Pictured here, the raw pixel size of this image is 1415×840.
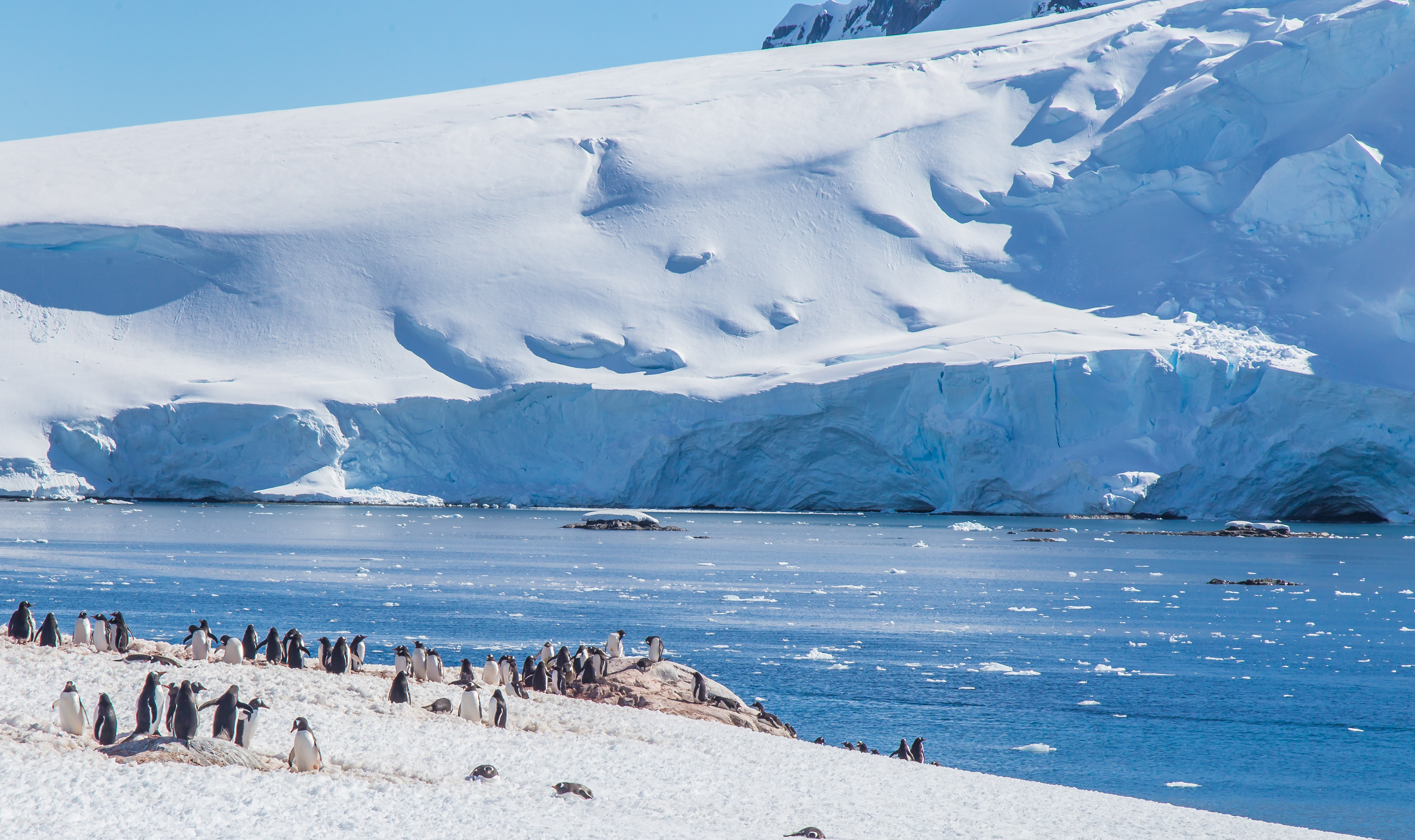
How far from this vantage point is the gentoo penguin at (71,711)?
305 inches

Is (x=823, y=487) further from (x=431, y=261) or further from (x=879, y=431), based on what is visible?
(x=431, y=261)

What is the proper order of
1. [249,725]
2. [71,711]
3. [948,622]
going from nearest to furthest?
[71,711], [249,725], [948,622]

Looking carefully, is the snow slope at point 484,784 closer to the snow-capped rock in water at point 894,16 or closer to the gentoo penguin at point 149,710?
the gentoo penguin at point 149,710

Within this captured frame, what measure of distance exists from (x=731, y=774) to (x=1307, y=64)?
52.6 meters

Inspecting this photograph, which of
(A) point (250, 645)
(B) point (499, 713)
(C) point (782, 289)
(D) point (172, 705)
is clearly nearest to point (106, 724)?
(D) point (172, 705)

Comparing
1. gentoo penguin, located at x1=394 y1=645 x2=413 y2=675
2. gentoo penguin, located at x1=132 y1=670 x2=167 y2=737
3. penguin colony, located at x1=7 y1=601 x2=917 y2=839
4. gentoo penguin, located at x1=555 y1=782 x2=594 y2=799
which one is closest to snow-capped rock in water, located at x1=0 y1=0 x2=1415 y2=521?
penguin colony, located at x1=7 y1=601 x2=917 y2=839

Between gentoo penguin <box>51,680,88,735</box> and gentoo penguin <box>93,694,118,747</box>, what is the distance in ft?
0.37

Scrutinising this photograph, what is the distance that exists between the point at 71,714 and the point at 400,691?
9.25ft

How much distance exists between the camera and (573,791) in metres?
7.80

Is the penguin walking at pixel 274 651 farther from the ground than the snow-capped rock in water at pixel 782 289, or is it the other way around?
the snow-capped rock in water at pixel 782 289

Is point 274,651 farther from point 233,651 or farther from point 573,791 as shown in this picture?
point 573,791

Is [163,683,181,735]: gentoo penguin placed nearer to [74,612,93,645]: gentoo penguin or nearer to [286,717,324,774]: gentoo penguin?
[286,717,324,774]: gentoo penguin

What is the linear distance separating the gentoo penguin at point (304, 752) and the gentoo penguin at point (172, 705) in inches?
34.6

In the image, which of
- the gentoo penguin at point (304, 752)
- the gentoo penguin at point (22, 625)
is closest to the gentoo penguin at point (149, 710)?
the gentoo penguin at point (304, 752)
